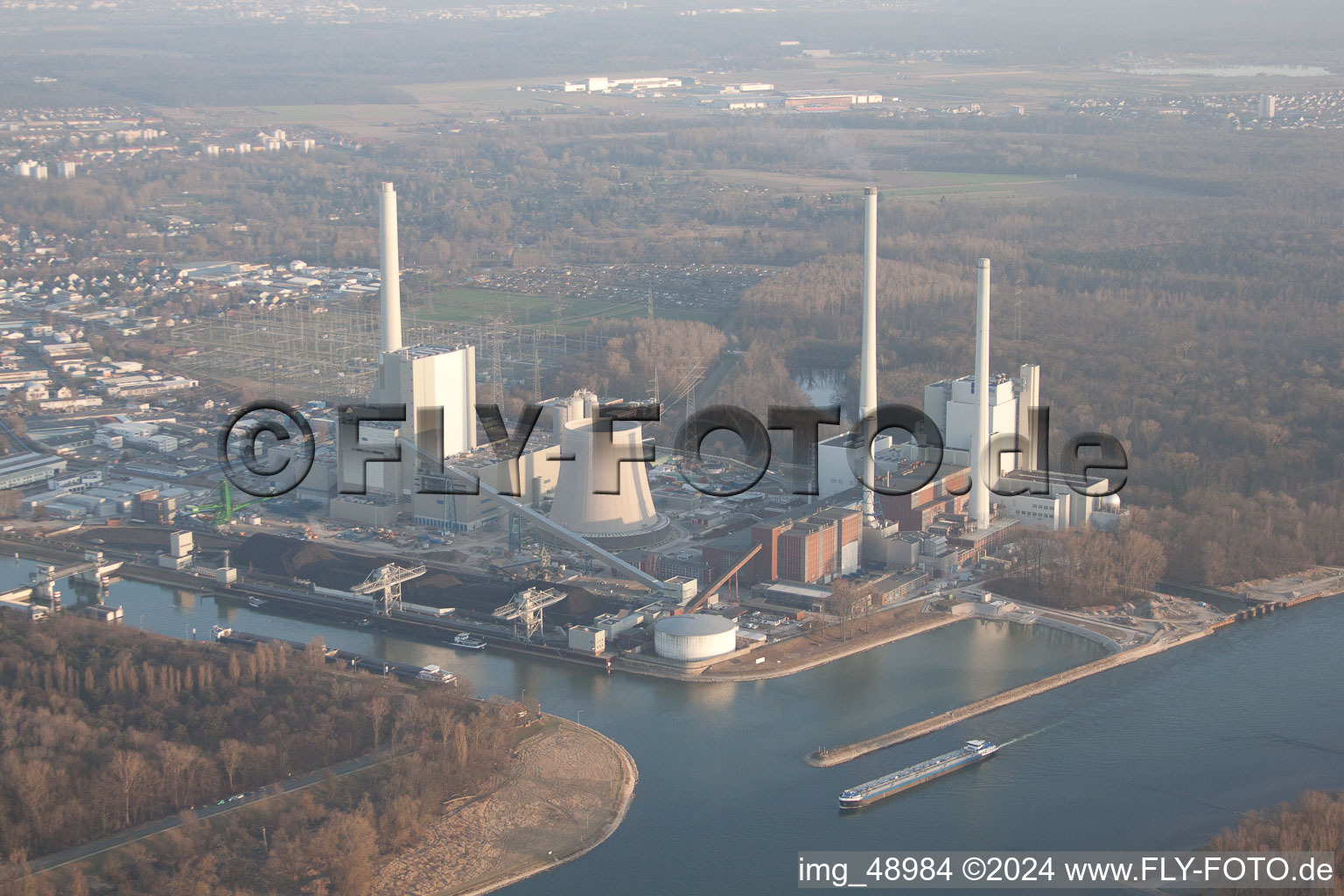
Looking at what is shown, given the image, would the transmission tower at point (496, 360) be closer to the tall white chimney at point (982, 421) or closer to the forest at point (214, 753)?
the tall white chimney at point (982, 421)

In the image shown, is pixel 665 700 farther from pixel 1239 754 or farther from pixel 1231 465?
pixel 1231 465

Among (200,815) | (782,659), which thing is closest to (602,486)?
(782,659)

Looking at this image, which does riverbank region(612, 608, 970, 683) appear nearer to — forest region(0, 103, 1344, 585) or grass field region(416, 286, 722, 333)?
forest region(0, 103, 1344, 585)

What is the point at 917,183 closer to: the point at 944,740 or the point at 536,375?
the point at 536,375

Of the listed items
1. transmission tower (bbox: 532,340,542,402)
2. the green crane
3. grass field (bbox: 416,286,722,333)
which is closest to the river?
the green crane

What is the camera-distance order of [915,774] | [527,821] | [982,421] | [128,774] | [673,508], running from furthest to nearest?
[673,508], [982,421], [915,774], [527,821], [128,774]

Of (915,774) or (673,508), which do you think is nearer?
(915,774)
